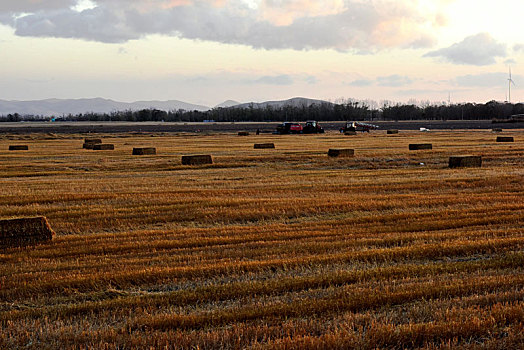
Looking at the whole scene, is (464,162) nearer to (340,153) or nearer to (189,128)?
(340,153)

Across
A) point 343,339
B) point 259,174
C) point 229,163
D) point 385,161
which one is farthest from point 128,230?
point 385,161

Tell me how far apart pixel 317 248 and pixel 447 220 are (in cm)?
472

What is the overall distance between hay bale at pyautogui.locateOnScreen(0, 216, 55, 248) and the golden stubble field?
306 mm

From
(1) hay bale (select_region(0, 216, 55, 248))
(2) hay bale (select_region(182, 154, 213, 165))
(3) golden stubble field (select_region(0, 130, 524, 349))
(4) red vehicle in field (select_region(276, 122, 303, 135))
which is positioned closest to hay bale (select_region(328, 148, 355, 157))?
(2) hay bale (select_region(182, 154, 213, 165))

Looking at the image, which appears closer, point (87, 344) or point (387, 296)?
point (87, 344)

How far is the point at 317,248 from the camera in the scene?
12109mm

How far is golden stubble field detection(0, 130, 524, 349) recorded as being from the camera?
7.13 metres

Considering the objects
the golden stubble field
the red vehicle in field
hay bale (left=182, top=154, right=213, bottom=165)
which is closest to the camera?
the golden stubble field

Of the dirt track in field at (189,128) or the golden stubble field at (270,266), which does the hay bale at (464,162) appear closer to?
the golden stubble field at (270,266)

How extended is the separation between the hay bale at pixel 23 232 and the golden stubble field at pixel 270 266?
31cm

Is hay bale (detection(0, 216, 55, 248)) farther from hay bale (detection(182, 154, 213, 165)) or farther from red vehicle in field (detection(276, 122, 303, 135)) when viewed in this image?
red vehicle in field (detection(276, 122, 303, 135))

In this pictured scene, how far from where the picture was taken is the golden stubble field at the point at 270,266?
713 centimetres

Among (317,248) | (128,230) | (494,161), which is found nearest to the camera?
(317,248)

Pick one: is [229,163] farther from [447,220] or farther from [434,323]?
[434,323]
